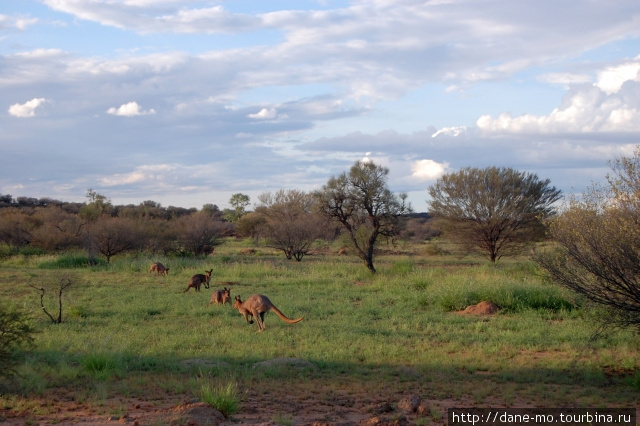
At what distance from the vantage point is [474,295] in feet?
56.7

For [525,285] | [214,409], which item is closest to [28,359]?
[214,409]

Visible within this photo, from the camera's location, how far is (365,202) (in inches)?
1067

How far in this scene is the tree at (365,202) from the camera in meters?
27.2

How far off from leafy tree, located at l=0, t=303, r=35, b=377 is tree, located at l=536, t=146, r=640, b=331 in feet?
28.3

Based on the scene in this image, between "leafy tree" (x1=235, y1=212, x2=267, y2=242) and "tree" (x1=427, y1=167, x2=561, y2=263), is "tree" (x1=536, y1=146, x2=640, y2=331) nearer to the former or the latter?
"tree" (x1=427, y1=167, x2=561, y2=263)

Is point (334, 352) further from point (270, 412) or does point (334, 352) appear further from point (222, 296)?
point (222, 296)

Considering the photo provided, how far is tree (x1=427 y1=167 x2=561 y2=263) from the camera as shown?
3353cm

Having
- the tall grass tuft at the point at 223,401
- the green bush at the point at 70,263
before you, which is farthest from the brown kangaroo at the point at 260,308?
the green bush at the point at 70,263

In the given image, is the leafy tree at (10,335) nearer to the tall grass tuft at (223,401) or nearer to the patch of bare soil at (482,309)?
the tall grass tuft at (223,401)

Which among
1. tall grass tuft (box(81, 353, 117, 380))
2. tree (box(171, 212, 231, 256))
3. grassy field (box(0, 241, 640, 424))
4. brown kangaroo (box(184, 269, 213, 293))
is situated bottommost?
grassy field (box(0, 241, 640, 424))

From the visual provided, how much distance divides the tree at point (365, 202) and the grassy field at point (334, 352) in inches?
269

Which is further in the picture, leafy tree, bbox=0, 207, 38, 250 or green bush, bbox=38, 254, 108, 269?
leafy tree, bbox=0, 207, 38, 250

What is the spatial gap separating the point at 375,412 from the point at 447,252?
125 feet

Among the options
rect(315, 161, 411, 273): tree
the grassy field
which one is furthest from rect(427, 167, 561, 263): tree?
the grassy field
